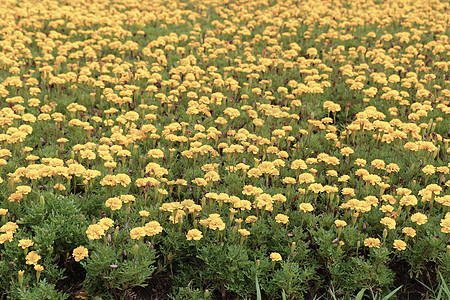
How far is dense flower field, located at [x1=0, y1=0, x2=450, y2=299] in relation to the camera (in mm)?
4008

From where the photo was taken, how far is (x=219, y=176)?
5.07 metres

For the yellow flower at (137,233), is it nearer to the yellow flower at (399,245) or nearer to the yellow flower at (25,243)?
the yellow flower at (25,243)

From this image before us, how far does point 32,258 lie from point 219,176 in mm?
2102

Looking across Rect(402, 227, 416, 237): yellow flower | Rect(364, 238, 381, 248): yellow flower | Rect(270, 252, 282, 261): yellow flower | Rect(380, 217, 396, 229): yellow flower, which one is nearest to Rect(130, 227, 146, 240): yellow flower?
Rect(270, 252, 282, 261): yellow flower

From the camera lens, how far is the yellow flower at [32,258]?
A: 375cm

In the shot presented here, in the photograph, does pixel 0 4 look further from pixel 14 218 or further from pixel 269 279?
pixel 269 279

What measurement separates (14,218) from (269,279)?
2449mm

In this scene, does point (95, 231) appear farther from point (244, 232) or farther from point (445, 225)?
point (445, 225)

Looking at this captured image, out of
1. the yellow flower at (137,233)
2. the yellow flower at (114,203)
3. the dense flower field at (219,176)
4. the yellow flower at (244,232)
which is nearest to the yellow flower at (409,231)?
the dense flower field at (219,176)

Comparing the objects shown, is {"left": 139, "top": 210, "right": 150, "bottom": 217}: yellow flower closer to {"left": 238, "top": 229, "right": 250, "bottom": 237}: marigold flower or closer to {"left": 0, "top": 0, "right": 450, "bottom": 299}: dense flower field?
{"left": 0, "top": 0, "right": 450, "bottom": 299}: dense flower field

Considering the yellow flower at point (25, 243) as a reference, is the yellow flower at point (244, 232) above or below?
below

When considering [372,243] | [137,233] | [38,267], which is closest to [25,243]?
[38,267]

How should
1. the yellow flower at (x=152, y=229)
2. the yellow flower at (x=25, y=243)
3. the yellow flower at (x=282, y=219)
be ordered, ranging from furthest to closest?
1. the yellow flower at (x=282, y=219)
2. the yellow flower at (x=152, y=229)
3. the yellow flower at (x=25, y=243)

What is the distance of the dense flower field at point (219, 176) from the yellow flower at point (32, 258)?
0.04 feet
